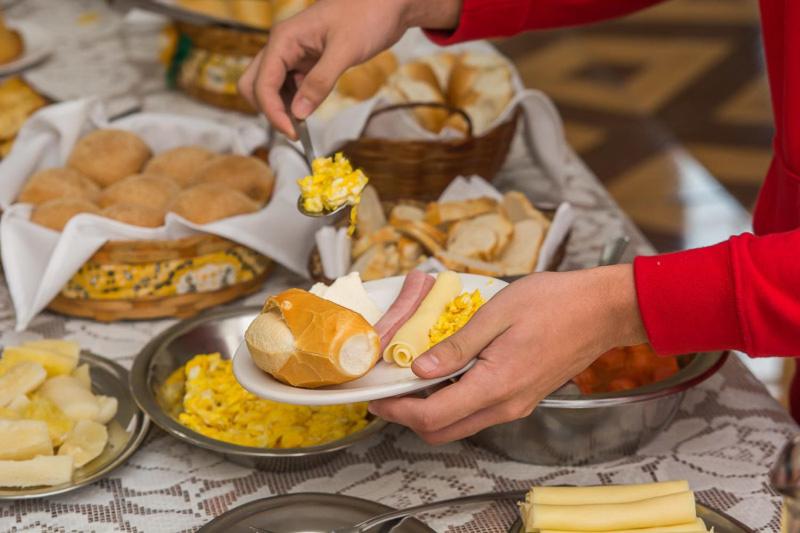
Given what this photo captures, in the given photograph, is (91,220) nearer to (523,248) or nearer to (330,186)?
(330,186)

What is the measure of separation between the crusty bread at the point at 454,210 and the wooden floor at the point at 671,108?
1161 millimetres

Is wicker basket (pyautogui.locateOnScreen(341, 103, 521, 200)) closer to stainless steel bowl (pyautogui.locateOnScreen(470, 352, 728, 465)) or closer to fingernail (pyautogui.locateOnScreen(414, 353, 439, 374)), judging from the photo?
stainless steel bowl (pyautogui.locateOnScreen(470, 352, 728, 465))

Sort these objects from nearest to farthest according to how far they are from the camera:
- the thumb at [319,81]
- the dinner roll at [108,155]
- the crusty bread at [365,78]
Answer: the thumb at [319,81]
the dinner roll at [108,155]
the crusty bread at [365,78]

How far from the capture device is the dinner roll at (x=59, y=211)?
57.5 inches

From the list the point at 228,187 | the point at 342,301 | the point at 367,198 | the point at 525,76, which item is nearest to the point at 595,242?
the point at 367,198

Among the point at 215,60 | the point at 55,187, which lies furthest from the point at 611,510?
the point at 215,60

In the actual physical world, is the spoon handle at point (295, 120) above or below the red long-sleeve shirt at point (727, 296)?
below

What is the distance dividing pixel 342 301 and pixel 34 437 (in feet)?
1.15

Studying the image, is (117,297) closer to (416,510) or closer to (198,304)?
(198,304)

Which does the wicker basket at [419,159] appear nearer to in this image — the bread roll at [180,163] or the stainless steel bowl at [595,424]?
the bread roll at [180,163]

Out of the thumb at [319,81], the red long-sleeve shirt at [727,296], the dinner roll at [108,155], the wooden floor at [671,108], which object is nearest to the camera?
the red long-sleeve shirt at [727,296]

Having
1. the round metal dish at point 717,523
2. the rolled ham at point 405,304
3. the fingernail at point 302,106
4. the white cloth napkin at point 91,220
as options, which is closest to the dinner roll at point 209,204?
the white cloth napkin at point 91,220

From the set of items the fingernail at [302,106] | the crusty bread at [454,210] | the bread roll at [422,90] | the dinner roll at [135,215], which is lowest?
the dinner roll at [135,215]

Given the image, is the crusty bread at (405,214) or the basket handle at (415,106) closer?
the crusty bread at (405,214)
